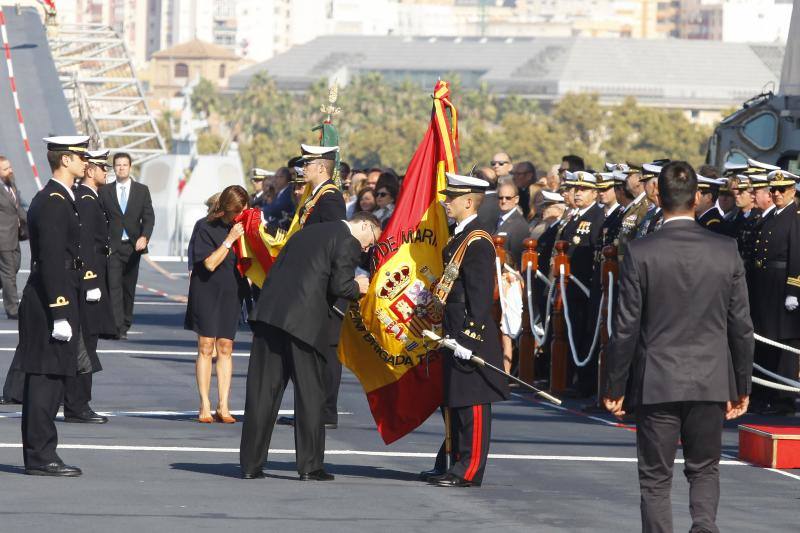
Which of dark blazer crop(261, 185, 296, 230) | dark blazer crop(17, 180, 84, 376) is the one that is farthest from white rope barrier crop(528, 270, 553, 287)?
dark blazer crop(17, 180, 84, 376)

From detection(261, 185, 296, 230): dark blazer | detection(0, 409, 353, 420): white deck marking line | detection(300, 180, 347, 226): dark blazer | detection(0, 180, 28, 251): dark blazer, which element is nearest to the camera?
detection(300, 180, 347, 226): dark blazer

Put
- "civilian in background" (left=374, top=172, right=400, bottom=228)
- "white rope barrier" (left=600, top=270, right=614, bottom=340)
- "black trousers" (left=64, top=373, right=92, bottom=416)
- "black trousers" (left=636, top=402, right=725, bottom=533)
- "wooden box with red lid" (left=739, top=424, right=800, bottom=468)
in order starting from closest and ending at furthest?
"black trousers" (left=636, top=402, right=725, bottom=533) → "wooden box with red lid" (left=739, top=424, right=800, bottom=468) → "black trousers" (left=64, top=373, right=92, bottom=416) → "white rope barrier" (left=600, top=270, right=614, bottom=340) → "civilian in background" (left=374, top=172, right=400, bottom=228)

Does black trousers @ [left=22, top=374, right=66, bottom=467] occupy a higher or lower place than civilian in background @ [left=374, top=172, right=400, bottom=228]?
lower

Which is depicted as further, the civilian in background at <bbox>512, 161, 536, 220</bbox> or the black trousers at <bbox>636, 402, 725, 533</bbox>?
the civilian in background at <bbox>512, 161, 536, 220</bbox>

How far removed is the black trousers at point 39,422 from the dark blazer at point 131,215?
8.70 m

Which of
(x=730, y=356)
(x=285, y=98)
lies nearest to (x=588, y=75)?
(x=285, y=98)

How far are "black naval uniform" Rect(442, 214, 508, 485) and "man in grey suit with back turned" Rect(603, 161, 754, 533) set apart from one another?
2212mm

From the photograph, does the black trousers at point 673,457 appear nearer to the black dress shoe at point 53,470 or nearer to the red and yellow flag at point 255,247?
the black dress shoe at point 53,470

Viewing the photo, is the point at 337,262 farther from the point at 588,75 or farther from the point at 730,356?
the point at 588,75

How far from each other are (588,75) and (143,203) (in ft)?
522

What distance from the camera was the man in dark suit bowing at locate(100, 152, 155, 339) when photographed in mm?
19047

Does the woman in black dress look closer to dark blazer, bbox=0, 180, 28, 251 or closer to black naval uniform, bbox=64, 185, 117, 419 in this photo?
black naval uniform, bbox=64, 185, 117, 419

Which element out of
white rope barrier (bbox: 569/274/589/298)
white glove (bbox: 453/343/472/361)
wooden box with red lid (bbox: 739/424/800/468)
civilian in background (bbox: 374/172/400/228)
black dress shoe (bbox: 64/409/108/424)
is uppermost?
white glove (bbox: 453/343/472/361)

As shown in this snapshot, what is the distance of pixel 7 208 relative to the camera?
67.1 feet
